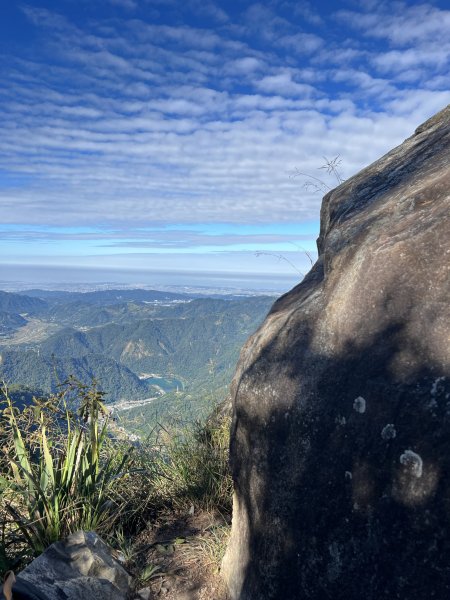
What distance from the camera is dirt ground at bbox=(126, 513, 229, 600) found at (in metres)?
3.46

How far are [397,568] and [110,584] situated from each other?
201cm

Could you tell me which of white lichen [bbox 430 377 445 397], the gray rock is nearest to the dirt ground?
the gray rock

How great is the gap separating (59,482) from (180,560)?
48.6 inches

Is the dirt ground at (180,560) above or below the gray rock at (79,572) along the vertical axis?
below

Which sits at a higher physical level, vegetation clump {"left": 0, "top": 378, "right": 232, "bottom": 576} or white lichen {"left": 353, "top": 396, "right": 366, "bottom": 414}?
white lichen {"left": 353, "top": 396, "right": 366, "bottom": 414}

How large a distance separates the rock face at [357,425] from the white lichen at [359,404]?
0.03 ft

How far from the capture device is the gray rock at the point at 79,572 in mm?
2859

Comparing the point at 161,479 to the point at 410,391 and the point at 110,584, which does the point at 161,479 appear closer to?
the point at 110,584

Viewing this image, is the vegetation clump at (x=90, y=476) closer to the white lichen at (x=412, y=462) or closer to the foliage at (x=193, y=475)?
the foliage at (x=193, y=475)

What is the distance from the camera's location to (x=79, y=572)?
3121 millimetres

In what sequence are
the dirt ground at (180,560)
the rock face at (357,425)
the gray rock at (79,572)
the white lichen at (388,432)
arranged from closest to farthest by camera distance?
1. the rock face at (357,425)
2. the white lichen at (388,432)
3. the gray rock at (79,572)
4. the dirt ground at (180,560)

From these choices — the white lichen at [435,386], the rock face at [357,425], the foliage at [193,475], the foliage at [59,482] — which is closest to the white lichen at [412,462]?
the rock face at [357,425]

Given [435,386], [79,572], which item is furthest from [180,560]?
[435,386]

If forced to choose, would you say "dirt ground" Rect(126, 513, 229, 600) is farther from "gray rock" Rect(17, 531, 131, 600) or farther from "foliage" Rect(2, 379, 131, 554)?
"foliage" Rect(2, 379, 131, 554)
